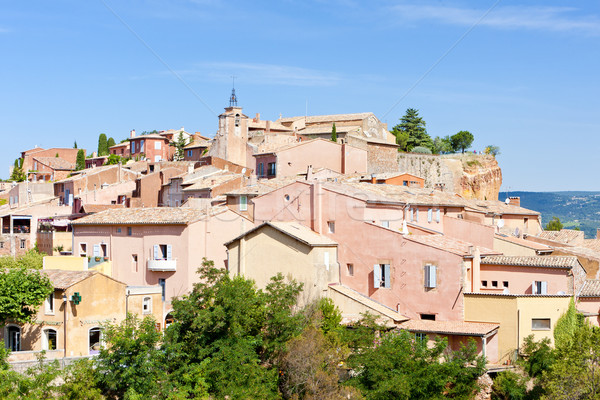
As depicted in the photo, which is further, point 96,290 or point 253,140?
point 253,140

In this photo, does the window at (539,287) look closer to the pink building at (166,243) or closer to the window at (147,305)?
the pink building at (166,243)

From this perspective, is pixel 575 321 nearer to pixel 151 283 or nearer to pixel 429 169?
pixel 151 283

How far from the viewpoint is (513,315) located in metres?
31.4

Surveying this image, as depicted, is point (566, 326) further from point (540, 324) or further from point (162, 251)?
point (162, 251)

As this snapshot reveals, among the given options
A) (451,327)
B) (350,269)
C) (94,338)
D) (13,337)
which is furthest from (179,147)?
(451,327)

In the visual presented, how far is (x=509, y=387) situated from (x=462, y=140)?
57542 mm

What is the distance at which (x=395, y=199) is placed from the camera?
3947 cm

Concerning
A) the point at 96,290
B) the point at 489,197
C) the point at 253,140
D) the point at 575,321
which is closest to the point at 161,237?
the point at 96,290

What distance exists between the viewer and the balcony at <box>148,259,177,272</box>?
40062 millimetres

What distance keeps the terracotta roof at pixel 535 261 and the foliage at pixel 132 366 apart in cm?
1679

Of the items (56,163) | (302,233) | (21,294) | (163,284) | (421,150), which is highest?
(421,150)

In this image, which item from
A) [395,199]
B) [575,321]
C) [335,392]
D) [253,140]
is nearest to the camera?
[335,392]

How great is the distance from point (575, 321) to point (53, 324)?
23767 millimetres

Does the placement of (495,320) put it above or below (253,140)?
below
